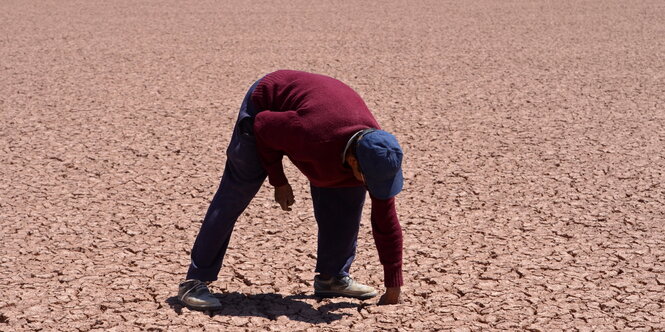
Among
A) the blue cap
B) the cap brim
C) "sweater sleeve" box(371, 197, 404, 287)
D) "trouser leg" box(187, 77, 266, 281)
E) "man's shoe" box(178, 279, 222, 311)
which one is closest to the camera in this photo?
the blue cap

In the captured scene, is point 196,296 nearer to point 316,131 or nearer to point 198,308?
point 198,308

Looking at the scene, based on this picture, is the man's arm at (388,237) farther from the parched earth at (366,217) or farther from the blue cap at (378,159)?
the parched earth at (366,217)

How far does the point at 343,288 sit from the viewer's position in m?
4.39

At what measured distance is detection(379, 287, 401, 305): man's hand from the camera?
13.6 ft

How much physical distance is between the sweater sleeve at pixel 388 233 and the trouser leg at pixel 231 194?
63 cm

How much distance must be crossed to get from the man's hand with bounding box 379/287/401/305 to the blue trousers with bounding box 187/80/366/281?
0.26 meters

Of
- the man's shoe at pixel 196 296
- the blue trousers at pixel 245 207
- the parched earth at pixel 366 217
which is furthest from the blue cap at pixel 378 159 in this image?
the man's shoe at pixel 196 296

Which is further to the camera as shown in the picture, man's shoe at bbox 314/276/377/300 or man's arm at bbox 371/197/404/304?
man's shoe at bbox 314/276/377/300

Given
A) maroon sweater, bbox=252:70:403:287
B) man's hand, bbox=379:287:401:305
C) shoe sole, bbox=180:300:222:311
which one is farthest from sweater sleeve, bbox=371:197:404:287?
shoe sole, bbox=180:300:222:311

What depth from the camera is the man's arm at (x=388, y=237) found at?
3.83 meters

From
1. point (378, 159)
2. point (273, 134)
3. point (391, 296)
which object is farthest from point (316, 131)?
point (391, 296)

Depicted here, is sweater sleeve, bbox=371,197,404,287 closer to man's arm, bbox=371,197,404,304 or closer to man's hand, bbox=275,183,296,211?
man's arm, bbox=371,197,404,304

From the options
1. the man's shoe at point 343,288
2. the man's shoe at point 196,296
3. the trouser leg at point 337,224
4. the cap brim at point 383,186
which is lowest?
the man's shoe at point 343,288

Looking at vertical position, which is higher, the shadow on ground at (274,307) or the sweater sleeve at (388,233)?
the sweater sleeve at (388,233)
